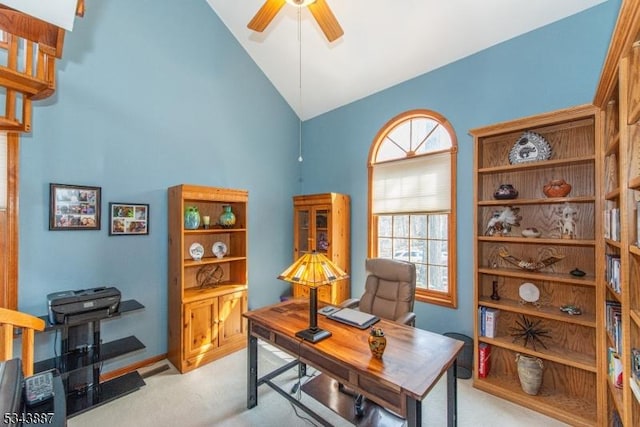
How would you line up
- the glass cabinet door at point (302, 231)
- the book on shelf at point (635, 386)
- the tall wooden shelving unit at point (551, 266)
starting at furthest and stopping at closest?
the glass cabinet door at point (302, 231)
the tall wooden shelving unit at point (551, 266)
the book on shelf at point (635, 386)

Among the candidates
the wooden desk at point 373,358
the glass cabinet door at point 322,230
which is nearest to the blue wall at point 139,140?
the glass cabinet door at point 322,230

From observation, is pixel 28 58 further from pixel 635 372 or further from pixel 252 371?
pixel 635 372

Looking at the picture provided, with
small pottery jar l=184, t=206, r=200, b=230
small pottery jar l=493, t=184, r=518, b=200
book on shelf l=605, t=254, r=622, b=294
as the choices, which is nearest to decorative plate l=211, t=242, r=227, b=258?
small pottery jar l=184, t=206, r=200, b=230

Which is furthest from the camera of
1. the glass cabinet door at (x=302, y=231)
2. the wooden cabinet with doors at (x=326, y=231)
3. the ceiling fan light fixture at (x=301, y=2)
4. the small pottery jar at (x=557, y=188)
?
the glass cabinet door at (x=302, y=231)

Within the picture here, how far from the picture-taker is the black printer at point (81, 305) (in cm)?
212

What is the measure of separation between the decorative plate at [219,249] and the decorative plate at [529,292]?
3.12m

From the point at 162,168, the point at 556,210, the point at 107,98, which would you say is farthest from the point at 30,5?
the point at 556,210

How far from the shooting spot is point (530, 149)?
246 centimetres

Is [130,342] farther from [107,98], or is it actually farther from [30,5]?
[30,5]

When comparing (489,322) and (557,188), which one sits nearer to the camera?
(557,188)

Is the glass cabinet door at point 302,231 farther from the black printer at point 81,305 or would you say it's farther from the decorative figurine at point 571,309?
the decorative figurine at point 571,309

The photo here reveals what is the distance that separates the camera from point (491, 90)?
282 centimetres

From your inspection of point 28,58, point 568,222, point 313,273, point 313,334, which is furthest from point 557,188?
point 28,58

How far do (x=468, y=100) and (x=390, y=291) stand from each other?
7.02 ft
